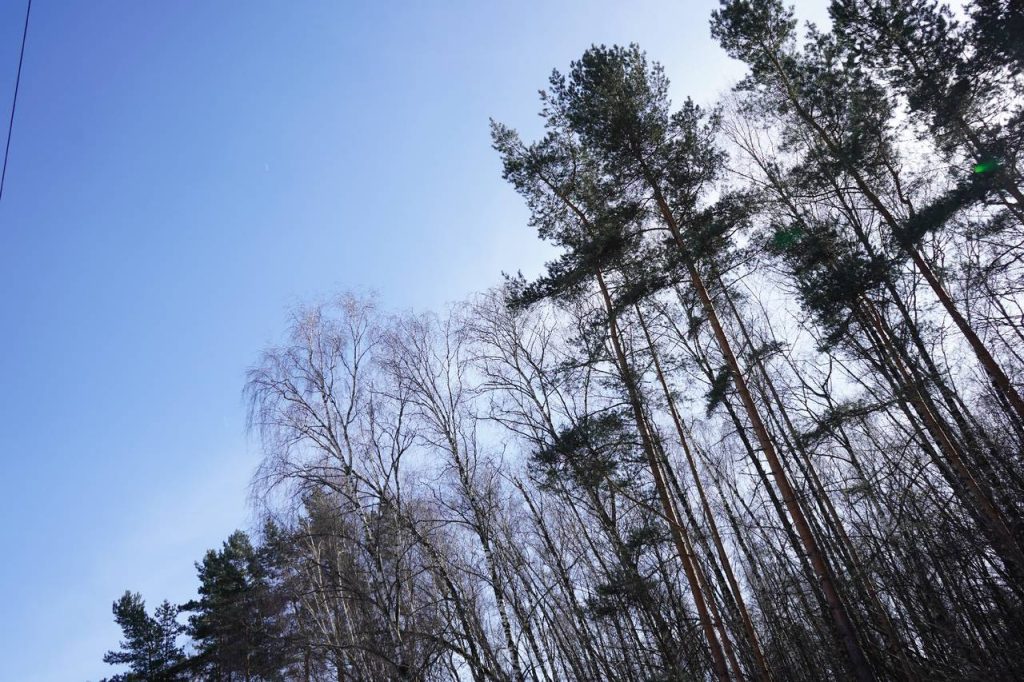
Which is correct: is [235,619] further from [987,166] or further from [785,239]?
[987,166]

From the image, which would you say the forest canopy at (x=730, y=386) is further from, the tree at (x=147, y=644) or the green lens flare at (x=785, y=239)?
the tree at (x=147, y=644)

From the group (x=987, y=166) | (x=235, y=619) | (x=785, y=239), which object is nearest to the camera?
(x=987, y=166)

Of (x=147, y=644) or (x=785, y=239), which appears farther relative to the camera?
(x=147, y=644)

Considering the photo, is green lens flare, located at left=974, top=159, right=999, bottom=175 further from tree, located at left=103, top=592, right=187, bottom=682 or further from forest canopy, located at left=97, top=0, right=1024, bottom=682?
tree, located at left=103, top=592, right=187, bottom=682

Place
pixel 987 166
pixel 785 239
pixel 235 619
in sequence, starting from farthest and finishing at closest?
1. pixel 235 619
2. pixel 785 239
3. pixel 987 166

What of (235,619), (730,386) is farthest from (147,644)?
(730,386)

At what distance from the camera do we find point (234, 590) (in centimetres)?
2122

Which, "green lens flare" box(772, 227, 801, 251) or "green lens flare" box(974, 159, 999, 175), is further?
"green lens flare" box(772, 227, 801, 251)

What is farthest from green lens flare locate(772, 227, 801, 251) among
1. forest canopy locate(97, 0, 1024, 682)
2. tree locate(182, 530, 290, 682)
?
tree locate(182, 530, 290, 682)

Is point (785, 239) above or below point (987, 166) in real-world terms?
above

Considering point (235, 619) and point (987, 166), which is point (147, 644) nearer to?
point (235, 619)

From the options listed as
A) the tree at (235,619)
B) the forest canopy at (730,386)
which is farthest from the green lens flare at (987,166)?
the tree at (235,619)

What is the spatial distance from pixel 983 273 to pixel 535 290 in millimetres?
8652

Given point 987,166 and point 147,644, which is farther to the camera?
point 147,644
